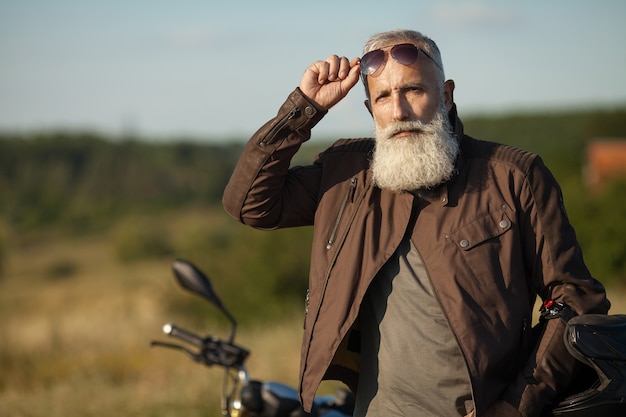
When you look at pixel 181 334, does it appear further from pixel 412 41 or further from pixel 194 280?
pixel 412 41

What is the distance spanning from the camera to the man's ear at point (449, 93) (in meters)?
3.14

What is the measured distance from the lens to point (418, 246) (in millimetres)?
2814

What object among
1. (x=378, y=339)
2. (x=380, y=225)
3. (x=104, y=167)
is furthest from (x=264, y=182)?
(x=104, y=167)

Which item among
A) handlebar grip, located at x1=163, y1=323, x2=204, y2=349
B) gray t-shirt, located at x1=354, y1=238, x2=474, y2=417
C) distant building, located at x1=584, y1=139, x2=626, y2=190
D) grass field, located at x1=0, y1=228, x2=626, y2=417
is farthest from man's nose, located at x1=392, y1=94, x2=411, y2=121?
distant building, located at x1=584, y1=139, x2=626, y2=190

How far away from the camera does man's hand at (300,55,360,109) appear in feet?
10.0

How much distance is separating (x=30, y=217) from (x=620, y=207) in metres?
76.3

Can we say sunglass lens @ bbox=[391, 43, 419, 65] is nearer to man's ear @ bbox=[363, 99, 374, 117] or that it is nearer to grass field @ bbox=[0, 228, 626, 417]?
man's ear @ bbox=[363, 99, 374, 117]

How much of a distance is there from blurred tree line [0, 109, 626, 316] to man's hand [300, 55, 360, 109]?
1088 inches

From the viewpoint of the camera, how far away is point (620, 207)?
30.9 m

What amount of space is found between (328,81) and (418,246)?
716 mm

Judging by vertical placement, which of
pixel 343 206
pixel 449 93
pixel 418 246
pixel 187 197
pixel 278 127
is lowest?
pixel 187 197

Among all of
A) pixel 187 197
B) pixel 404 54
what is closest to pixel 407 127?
pixel 404 54

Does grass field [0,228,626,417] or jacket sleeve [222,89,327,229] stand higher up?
jacket sleeve [222,89,327,229]

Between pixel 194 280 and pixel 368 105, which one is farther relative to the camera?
pixel 194 280
